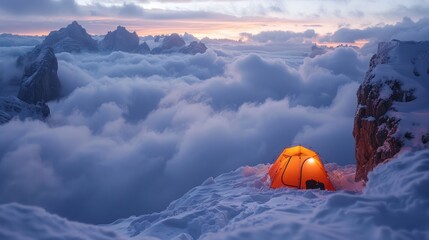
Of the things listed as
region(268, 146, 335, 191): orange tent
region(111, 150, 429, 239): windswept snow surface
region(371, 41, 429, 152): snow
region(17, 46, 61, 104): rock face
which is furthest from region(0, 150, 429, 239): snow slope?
region(17, 46, 61, 104): rock face

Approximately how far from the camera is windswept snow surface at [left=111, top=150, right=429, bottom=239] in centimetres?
630

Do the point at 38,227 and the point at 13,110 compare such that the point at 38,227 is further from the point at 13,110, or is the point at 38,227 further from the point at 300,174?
the point at 13,110

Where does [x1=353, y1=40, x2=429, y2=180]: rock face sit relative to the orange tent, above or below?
above

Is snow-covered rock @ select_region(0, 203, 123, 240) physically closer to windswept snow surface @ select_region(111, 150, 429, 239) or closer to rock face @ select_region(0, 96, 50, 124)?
windswept snow surface @ select_region(111, 150, 429, 239)

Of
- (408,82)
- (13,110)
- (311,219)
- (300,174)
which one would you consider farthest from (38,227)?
(13,110)

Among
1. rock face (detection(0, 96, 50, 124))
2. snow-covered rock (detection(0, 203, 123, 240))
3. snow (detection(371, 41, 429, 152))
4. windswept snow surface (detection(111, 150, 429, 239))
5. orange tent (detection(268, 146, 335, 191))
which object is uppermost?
snow (detection(371, 41, 429, 152))

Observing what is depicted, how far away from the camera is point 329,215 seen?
712 centimetres

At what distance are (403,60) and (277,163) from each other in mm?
6848

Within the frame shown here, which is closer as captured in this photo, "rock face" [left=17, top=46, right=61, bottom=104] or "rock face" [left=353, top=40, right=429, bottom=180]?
"rock face" [left=353, top=40, right=429, bottom=180]

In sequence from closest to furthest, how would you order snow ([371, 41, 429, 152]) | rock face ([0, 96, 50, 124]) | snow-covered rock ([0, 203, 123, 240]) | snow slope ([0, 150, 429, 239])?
snow-covered rock ([0, 203, 123, 240])
snow slope ([0, 150, 429, 239])
snow ([371, 41, 429, 152])
rock face ([0, 96, 50, 124])

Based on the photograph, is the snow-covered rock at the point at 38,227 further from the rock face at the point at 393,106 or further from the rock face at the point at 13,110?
the rock face at the point at 13,110

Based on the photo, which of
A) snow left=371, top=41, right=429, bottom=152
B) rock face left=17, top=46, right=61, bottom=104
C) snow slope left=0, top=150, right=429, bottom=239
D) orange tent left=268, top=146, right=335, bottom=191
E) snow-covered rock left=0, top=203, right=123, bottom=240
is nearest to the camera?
snow-covered rock left=0, top=203, right=123, bottom=240

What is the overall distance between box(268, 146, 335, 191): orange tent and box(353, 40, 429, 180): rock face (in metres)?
1.59

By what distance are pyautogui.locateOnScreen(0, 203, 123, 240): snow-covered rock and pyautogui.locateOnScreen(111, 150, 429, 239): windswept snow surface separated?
2389 mm
